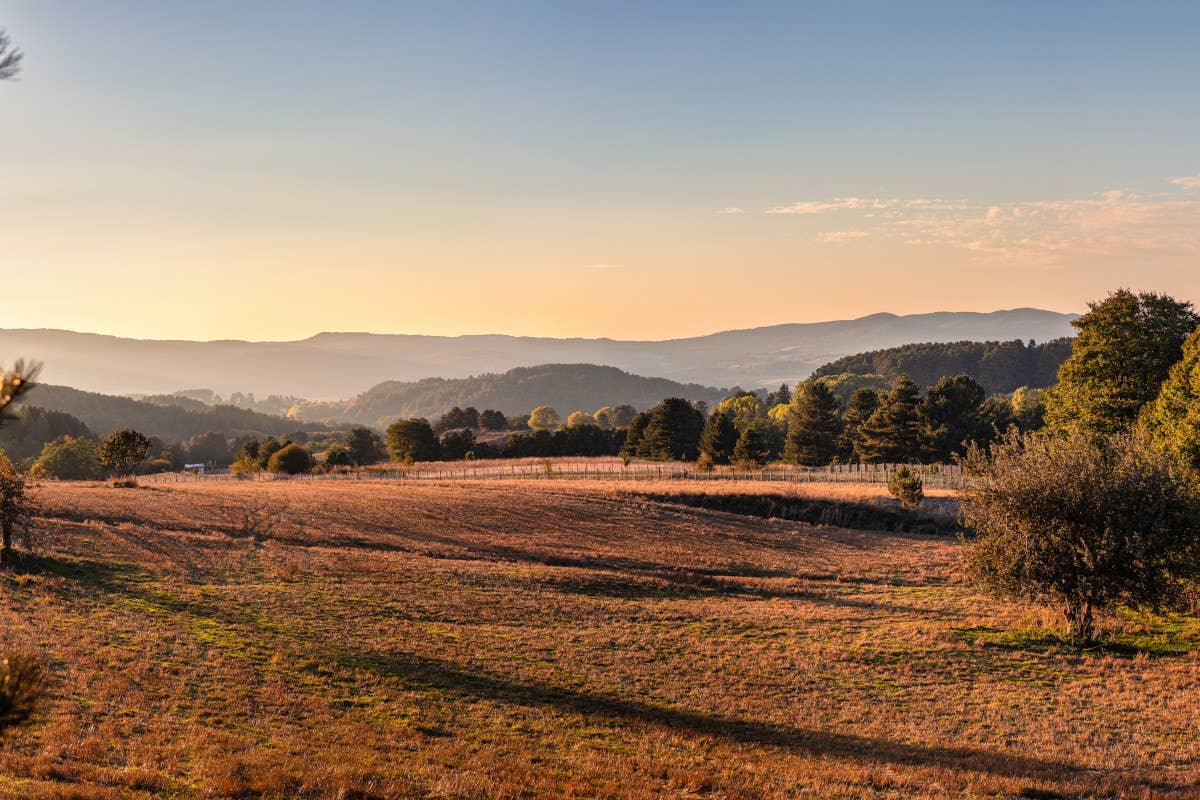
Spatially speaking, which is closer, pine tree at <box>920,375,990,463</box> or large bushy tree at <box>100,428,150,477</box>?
large bushy tree at <box>100,428,150,477</box>

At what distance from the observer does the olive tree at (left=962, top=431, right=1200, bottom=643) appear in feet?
91.9

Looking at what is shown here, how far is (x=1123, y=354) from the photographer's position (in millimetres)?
48344

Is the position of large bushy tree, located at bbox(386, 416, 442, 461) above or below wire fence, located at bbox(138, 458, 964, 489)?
above

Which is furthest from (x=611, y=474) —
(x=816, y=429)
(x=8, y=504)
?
(x=8, y=504)

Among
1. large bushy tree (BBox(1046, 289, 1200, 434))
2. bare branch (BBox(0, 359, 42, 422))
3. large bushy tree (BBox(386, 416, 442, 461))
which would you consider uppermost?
large bushy tree (BBox(1046, 289, 1200, 434))

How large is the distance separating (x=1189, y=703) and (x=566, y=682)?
1991cm

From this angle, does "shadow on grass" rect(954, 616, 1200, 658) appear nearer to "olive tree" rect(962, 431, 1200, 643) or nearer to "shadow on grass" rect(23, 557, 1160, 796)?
"olive tree" rect(962, 431, 1200, 643)

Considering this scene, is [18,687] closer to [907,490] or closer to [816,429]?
[907,490]

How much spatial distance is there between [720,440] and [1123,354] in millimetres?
65576

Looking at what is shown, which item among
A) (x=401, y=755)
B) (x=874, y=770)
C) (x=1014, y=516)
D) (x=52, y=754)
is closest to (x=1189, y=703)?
(x=1014, y=516)

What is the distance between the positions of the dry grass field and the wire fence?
3976 cm

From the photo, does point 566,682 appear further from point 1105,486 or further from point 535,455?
point 535,455

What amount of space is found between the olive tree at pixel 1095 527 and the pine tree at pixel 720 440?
258 feet

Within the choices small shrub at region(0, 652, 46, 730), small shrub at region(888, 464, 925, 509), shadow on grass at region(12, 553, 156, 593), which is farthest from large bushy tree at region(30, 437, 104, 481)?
small shrub at region(0, 652, 46, 730)
